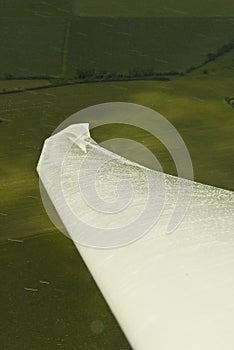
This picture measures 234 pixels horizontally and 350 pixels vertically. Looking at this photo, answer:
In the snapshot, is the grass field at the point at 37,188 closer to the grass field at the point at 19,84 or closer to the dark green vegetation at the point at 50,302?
the dark green vegetation at the point at 50,302

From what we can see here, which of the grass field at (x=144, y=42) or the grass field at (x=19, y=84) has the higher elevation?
the grass field at (x=144, y=42)

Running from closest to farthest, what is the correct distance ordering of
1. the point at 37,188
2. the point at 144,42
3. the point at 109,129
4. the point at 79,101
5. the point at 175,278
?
the point at 175,278 < the point at 37,188 < the point at 109,129 < the point at 79,101 < the point at 144,42

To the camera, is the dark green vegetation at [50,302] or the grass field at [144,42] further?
the grass field at [144,42]

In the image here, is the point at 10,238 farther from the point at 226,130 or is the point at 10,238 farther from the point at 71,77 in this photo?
the point at 71,77

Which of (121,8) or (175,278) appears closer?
(175,278)

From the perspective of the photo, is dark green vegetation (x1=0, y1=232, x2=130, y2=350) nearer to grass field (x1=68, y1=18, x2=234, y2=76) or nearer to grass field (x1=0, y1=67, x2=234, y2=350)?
grass field (x1=0, y1=67, x2=234, y2=350)

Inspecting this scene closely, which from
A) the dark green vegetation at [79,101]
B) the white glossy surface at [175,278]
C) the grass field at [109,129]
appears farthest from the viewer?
the grass field at [109,129]

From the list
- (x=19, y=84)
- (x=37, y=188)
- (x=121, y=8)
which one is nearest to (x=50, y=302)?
(x=37, y=188)

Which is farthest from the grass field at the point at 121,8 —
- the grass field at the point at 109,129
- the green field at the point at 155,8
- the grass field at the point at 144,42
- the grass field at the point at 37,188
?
the grass field at the point at 109,129

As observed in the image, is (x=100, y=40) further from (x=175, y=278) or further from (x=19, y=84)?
(x=175, y=278)

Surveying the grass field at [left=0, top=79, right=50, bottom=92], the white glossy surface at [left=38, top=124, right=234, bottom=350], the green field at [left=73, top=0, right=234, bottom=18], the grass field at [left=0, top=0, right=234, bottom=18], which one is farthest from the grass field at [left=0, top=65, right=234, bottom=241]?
the grass field at [left=0, top=0, right=234, bottom=18]

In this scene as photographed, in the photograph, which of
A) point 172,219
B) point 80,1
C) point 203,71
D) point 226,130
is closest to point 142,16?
point 80,1

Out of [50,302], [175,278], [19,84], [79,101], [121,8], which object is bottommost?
[19,84]

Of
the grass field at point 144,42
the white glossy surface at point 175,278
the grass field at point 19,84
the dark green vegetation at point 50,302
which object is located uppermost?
the white glossy surface at point 175,278
